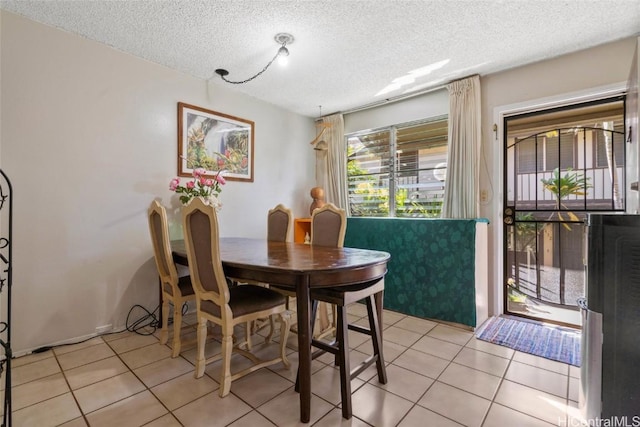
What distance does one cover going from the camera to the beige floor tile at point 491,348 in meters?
2.25

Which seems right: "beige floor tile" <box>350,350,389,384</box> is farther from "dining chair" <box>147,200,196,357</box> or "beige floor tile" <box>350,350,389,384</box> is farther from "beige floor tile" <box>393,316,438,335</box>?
"dining chair" <box>147,200,196,357</box>

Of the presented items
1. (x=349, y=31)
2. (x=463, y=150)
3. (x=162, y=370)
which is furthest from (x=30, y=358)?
(x=463, y=150)

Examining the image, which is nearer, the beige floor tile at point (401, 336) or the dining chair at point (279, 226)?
the beige floor tile at point (401, 336)

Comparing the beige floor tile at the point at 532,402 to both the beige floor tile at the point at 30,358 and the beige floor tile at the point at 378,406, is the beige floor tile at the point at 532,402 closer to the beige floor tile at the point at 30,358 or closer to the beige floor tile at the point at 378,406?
the beige floor tile at the point at 378,406

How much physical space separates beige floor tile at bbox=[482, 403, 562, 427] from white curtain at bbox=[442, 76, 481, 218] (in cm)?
181

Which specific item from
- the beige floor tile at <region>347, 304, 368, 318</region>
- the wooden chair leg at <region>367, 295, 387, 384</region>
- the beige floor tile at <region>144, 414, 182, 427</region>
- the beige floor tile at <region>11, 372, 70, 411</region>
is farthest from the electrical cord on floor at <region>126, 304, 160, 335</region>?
the wooden chair leg at <region>367, 295, 387, 384</region>

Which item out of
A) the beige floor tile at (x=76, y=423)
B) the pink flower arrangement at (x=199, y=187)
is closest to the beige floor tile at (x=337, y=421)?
the beige floor tile at (x=76, y=423)

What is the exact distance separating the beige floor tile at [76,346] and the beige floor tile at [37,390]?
15.4 inches

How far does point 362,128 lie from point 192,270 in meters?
2.95

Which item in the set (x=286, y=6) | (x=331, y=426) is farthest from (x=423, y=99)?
(x=331, y=426)

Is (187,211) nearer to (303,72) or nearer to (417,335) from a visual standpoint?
(303,72)

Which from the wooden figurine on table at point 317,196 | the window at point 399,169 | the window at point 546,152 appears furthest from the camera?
the wooden figurine on table at point 317,196

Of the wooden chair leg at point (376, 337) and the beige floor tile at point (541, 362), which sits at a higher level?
the wooden chair leg at point (376, 337)

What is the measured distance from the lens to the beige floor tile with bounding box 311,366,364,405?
68.2 inches
